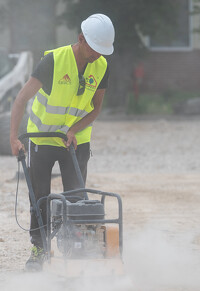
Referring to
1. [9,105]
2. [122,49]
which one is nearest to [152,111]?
[122,49]

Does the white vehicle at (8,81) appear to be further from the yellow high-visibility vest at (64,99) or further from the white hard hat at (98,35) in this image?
the white hard hat at (98,35)

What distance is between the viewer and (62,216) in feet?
16.6

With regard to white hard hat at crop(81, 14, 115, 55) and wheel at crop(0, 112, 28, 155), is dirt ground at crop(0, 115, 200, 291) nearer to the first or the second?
wheel at crop(0, 112, 28, 155)

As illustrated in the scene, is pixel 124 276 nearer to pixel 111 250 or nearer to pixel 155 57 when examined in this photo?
pixel 111 250

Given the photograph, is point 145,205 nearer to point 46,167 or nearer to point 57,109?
point 46,167

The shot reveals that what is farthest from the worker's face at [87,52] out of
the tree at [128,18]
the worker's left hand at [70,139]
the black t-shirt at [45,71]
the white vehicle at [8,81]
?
the tree at [128,18]

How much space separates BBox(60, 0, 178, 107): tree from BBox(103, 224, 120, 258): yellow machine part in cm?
1540

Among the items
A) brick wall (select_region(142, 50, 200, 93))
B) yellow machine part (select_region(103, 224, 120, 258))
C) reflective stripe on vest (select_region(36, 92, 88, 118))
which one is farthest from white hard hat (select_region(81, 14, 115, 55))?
brick wall (select_region(142, 50, 200, 93))

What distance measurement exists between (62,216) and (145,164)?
723cm

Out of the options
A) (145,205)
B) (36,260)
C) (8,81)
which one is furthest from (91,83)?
(8,81)

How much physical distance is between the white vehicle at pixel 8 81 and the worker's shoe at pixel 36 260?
7.14 meters

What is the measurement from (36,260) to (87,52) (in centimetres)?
160

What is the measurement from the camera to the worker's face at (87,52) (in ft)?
17.3

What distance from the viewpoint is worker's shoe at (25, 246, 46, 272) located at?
218 inches
